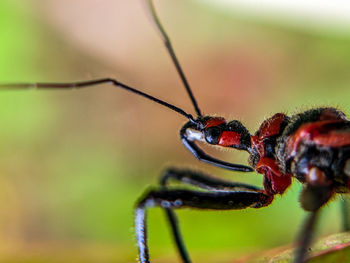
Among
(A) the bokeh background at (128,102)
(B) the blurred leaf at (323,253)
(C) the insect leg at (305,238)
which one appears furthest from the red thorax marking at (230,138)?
(A) the bokeh background at (128,102)

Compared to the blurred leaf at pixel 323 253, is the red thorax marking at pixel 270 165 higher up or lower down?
higher up

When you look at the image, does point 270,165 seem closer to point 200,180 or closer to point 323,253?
point 200,180

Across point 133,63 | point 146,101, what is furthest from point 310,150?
point 133,63

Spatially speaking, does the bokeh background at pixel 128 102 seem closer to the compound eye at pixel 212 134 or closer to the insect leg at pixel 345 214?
the insect leg at pixel 345 214

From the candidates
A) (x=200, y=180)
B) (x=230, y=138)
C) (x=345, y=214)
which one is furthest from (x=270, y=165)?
(x=345, y=214)

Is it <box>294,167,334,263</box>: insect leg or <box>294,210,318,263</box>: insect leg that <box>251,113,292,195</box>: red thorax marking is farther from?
<box>294,210,318,263</box>: insect leg

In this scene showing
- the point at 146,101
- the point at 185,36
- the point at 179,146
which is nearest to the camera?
the point at 179,146

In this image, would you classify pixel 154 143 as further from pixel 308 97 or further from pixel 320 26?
pixel 320 26
